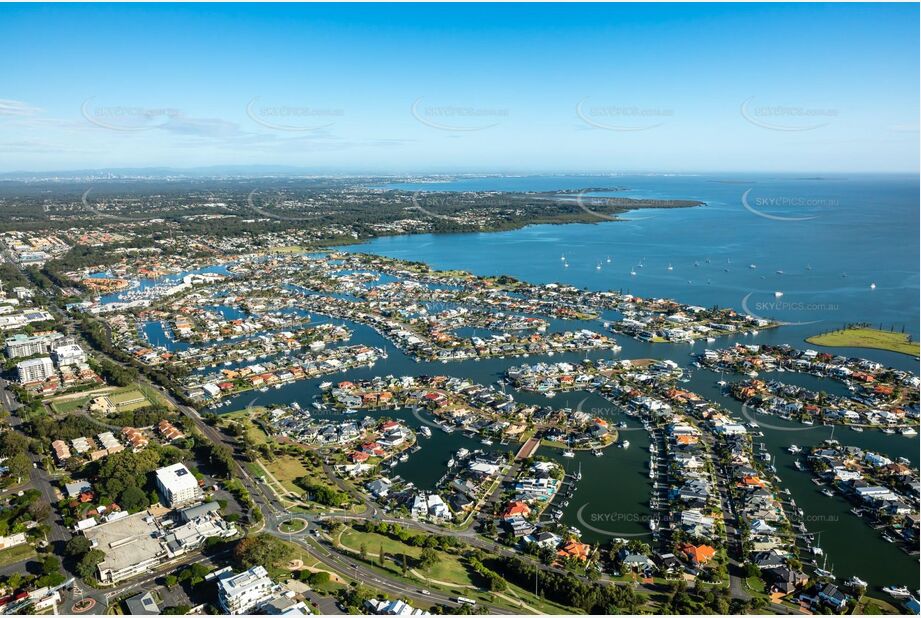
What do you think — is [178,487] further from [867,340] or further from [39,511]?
[867,340]

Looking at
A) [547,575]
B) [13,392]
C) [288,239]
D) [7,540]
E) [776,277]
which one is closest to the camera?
[547,575]

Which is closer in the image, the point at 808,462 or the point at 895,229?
the point at 808,462

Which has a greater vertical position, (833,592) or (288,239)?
(288,239)

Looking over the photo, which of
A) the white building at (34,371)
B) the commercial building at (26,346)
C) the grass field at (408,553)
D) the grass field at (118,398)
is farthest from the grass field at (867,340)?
the commercial building at (26,346)

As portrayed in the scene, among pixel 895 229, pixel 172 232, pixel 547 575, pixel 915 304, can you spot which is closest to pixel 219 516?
pixel 547 575

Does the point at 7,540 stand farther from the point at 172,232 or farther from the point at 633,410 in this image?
the point at 172,232

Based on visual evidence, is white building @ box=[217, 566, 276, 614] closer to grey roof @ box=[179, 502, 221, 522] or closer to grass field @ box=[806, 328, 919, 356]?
grey roof @ box=[179, 502, 221, 522]

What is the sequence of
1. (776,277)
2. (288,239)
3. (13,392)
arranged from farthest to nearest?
1. (288,239)
2. (776,277)
3. (13,392)

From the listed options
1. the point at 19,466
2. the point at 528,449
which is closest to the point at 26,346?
the point at 19,466
